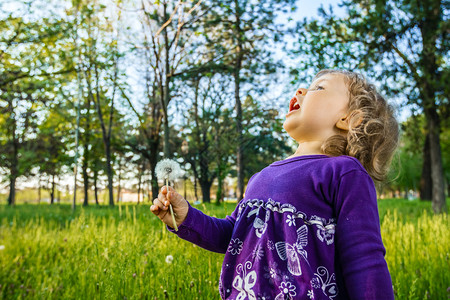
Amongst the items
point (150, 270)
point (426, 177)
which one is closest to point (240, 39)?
point (150, 270)

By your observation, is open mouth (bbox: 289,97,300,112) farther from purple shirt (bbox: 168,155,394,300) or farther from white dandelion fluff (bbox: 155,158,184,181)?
white dandelion fluff (bbox: 155,158,184,181)

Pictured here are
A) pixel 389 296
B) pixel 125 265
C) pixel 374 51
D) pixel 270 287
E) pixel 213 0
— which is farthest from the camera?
pixel 374 51

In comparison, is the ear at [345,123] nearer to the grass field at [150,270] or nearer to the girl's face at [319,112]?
the girl's face at [319,112]

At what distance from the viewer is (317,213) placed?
42.5 inches

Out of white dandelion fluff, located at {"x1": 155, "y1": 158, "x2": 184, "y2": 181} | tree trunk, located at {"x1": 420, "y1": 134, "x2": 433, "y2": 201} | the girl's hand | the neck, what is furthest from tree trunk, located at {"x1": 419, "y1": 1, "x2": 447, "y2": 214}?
the girl's hand

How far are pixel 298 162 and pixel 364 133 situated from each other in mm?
281

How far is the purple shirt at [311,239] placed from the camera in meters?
0.98

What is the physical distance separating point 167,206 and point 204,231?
21 cm

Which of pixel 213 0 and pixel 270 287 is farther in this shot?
pixel 213 0

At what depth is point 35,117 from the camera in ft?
56.0

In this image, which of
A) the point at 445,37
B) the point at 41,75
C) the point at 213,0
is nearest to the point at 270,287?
the point at 213,0

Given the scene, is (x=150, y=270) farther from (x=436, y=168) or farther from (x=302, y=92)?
(x=436, y=168)

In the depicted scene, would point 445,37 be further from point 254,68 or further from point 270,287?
point 270,287

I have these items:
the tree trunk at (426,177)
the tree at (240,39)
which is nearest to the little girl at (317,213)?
the tree at (240,39)
